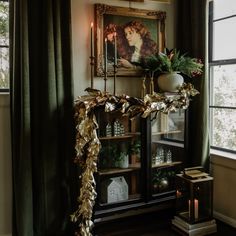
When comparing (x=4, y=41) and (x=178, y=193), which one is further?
(x=178, y=193)

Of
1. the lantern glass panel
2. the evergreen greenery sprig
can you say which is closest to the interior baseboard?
the lantern glass panel

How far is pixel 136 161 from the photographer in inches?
117

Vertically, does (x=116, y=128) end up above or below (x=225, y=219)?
above

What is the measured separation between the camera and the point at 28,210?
255cm

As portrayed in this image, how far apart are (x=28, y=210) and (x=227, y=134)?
2.08 metres

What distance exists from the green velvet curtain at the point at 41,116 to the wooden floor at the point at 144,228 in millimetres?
437

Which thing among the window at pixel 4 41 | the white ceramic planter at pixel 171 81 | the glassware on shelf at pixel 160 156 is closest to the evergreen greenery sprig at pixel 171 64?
the white ceramic planter at pixel 171 81

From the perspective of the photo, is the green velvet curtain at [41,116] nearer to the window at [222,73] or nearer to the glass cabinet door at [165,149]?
the glass cabinet door at [165,149]

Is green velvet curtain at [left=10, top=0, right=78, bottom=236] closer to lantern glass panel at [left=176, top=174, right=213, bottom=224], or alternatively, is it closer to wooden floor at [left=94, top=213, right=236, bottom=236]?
wooden floor at [left=94, top=213, right=236, bottom=236]

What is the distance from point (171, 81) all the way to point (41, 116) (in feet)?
4.12

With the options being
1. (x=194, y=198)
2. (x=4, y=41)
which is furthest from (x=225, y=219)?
(x=4, y=41)

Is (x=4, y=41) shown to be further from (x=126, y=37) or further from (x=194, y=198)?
(x=194, y=198)

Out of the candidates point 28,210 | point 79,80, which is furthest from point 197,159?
point 28,210

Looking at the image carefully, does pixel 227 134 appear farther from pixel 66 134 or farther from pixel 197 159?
pixel 66 134
